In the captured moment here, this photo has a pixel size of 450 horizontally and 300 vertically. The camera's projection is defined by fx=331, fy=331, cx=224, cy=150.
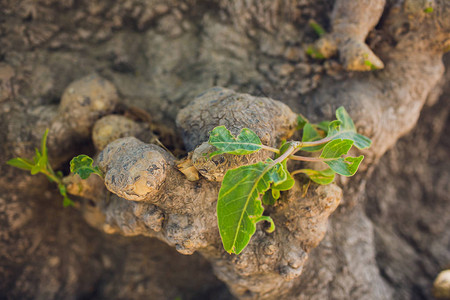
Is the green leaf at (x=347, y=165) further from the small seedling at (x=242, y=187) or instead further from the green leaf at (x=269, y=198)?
the green leaf at (x=269, y=198)

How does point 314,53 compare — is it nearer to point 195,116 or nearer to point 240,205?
point 195,116

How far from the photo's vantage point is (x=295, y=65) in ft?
6.61

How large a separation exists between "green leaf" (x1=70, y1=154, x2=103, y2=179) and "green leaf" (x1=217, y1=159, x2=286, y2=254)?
23.8 inches

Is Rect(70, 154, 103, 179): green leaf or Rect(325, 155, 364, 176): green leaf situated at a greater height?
Rect(325, 155, 364, 176): green leaf

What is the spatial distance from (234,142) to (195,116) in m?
0.37

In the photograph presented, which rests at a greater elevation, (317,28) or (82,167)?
(317,28)

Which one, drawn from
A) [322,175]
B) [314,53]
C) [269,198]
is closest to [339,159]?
[322,175]

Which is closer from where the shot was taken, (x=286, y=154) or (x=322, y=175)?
(x=286, y=154)

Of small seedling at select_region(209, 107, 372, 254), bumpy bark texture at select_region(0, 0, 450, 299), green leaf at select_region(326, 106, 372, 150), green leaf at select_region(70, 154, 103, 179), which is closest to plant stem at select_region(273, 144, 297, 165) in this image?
small seedling at select_region(209, 107, 372, 254)

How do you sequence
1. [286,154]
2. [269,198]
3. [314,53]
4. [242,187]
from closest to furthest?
[242,187]
[286,154]
[269,198]
[314,53]

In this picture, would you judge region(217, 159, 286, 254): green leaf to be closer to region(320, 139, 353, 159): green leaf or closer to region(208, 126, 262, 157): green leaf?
region(208, 126, 262, 157): green leaf

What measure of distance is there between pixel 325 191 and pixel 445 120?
1.73 meters

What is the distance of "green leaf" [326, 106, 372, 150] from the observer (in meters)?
1.55

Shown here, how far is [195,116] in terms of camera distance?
1568 millimetres
